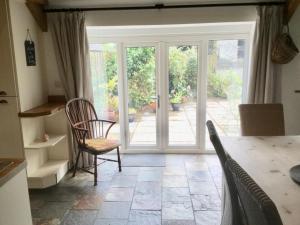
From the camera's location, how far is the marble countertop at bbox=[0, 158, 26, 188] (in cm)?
134

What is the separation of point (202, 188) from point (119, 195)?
3.14ft

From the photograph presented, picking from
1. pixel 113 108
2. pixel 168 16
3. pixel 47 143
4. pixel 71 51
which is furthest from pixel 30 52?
pixel 168 16

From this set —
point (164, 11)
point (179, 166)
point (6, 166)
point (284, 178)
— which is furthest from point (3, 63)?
point (284, 178)

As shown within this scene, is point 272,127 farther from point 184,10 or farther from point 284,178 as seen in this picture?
point 184,10

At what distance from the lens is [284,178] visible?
1.54m

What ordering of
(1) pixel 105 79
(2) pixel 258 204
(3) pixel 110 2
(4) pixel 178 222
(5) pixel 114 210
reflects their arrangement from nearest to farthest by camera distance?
(2) pixel 258 204, (4) pixel 178 222, (5) pixel 114 210, (3) pixel 110 2, (1) pixel 105 79

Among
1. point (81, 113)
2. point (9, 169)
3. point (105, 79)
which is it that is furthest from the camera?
point (105, 79)

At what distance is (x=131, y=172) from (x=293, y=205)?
2532 mm

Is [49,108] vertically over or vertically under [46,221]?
over

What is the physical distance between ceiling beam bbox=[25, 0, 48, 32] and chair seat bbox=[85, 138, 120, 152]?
1598mm

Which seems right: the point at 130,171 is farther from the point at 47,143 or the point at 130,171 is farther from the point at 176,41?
the point at 176,41

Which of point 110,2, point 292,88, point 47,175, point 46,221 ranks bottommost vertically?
point 46,221

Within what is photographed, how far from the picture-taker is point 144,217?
100 inches

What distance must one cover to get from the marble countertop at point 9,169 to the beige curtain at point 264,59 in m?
2.85
